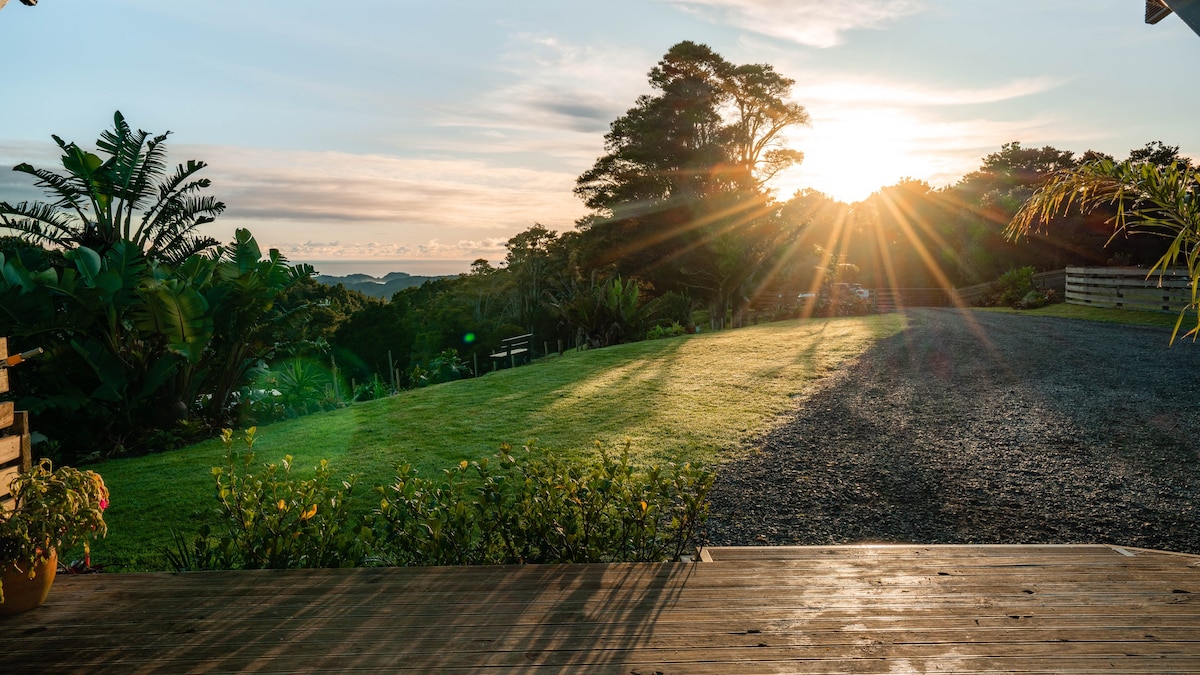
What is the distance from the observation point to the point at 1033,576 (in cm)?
352

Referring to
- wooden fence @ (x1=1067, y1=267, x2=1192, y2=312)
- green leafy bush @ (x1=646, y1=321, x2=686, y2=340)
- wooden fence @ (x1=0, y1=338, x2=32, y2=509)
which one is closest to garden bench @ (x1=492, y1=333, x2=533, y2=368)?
green leafy bush @ (x1=646, y1=321, x2=686, y2=340)

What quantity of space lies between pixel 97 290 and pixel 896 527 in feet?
28.3

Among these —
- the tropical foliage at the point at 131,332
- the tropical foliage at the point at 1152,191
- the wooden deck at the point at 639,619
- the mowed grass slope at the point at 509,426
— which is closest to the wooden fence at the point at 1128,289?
the mowed grass slope at the point at 509,426

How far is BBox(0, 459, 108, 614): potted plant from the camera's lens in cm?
297

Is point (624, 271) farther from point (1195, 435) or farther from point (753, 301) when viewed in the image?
point (1195, 435)

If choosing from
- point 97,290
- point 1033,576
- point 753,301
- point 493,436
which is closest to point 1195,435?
point 1033,576

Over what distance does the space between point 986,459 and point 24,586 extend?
7.18 meters

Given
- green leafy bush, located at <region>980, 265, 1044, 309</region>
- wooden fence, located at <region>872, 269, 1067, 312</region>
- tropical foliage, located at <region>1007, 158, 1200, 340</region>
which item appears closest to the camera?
tropical foliage, located at <region>1007, 158, 1200, 340</region>

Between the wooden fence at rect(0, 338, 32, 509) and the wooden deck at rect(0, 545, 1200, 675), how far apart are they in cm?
55

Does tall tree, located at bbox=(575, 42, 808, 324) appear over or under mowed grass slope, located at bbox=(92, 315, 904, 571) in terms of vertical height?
over

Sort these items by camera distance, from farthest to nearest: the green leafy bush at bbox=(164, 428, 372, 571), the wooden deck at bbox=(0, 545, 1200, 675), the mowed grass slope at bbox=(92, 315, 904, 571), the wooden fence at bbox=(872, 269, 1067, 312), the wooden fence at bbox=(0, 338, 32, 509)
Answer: the wooden fence at bbox=(872, 269, 1067, 312)
the mowed grass slope at bbox=(92, 315, 904, 571)
the green leafy bush at bbox=(164, 428, 372, 571)
the wooden fence at bbox=(0, 338, 32, 509)
the wooden deck at bbox=(0, 545, 1200, 675)

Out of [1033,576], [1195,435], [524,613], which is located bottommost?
[1195,435]

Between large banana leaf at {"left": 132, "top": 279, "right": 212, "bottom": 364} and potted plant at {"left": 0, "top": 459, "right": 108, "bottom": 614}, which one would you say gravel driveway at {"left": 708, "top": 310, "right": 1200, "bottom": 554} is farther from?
large banana leaf at {"left": 132, "top": 279, "right": 212, "bottom": 364}

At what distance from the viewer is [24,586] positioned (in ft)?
9.96
